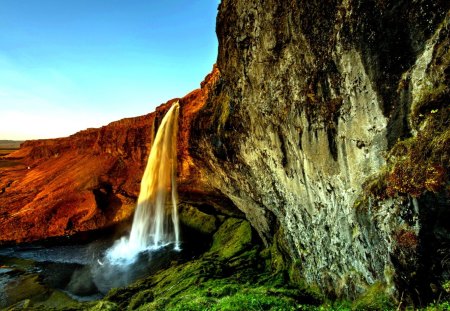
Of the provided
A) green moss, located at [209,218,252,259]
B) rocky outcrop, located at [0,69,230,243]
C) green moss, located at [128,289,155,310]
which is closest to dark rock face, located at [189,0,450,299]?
green moss, located at [209,218,252,259]

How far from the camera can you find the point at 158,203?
2583cm

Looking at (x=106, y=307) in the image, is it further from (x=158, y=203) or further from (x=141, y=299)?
(x=158, y=203)

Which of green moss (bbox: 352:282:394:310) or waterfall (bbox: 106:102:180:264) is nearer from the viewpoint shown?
green moss (bbox: 352:282:394:310)

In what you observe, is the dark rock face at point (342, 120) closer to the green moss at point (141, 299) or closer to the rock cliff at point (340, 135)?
the rock cliff at point (340, 135)

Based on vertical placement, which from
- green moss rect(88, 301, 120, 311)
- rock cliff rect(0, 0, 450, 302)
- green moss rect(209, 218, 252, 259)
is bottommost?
green moss rect(88, 301, 120, 311)

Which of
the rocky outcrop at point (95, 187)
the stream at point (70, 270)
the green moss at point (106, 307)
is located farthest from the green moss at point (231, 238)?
the green moss at point (106, 307)

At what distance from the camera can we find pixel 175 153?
2403cm

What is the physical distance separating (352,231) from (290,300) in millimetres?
2789

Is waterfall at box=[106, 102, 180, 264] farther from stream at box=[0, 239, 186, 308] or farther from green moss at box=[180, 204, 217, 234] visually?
stream at box=[0, 239, 186, 308]

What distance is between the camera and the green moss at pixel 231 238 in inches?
695

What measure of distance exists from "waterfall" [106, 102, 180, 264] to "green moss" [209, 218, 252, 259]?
342 cm

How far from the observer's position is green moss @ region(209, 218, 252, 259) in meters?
17.7

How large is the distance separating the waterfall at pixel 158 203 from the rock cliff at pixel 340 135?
24.9 ft

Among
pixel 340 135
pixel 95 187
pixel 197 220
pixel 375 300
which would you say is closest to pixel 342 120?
pixel 340 135
